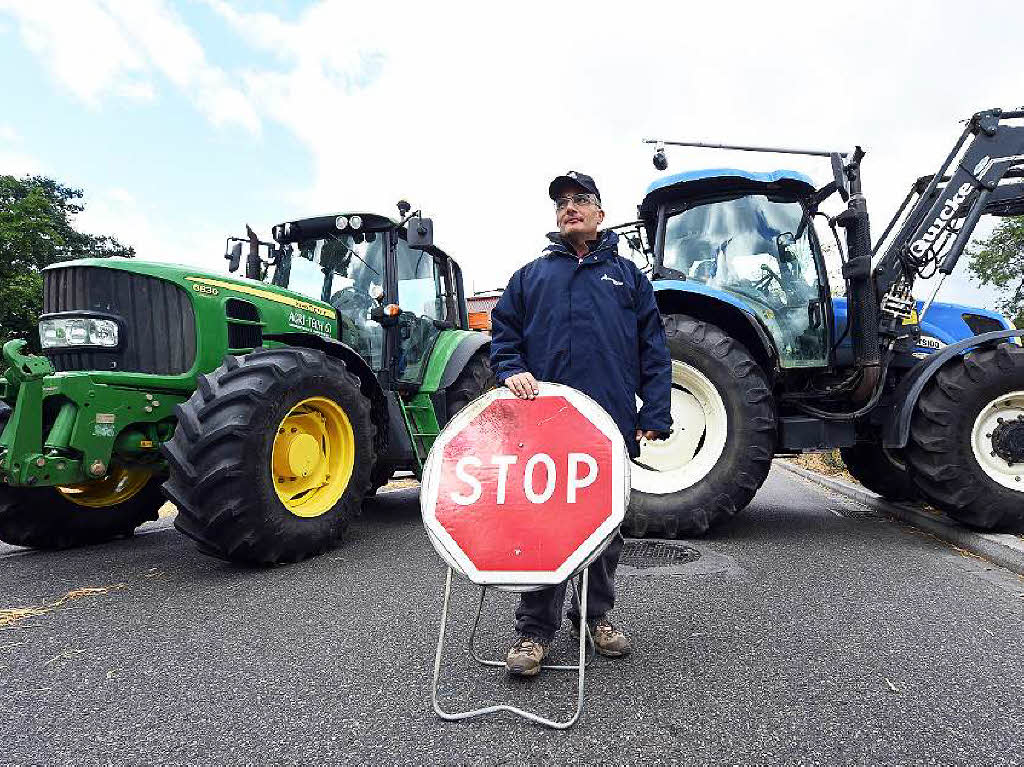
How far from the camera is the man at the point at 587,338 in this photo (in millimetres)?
2502

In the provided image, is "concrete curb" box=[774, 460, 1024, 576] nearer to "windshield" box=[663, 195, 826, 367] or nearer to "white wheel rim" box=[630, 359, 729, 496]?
"windshield" box=[663, 195, 826, 367]

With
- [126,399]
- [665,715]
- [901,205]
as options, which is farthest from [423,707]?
[901,205]

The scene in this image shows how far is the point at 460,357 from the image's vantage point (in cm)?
626

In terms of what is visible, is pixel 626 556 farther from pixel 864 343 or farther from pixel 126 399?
pixel 126 399

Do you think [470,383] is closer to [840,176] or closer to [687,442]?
[687,442]

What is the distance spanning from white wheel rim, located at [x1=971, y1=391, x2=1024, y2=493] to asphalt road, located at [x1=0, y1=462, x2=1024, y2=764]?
2.43 ft

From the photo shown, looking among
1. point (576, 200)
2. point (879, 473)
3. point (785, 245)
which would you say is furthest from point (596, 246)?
point (879, 473)

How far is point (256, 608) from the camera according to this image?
3137 millimetres

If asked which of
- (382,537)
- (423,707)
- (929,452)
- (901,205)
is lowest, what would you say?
(382,537)

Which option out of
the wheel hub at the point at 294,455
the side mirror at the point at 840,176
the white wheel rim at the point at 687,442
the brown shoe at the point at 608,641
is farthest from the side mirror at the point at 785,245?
the wheel hub at the point at 294,455

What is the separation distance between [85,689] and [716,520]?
12.1 ft

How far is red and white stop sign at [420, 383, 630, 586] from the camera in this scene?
2102 millimetres

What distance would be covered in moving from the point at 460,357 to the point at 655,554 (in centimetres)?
291

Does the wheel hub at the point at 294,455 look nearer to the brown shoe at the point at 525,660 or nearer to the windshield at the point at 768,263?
the brown shoe at the point at 525,660
